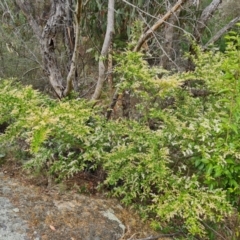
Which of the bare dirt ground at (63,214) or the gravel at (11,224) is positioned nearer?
the gravel at (11,224)

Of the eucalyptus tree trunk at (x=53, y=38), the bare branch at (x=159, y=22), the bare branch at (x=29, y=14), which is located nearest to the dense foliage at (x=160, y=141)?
the bare branch at (x=159, y=22)

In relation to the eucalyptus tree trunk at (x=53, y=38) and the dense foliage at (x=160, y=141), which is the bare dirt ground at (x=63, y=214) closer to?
the dense foliage at (x=160, y=141)

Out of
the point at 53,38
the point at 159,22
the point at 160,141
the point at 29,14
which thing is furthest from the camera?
the point at 29,14

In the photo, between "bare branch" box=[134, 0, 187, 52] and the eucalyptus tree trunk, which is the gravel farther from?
"bare branch" box=[134, 0, 187, 52]

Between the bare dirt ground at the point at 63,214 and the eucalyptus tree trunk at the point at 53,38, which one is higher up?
the eucalyptus tree trunk at the point at 53,38

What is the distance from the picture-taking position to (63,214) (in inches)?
97.7

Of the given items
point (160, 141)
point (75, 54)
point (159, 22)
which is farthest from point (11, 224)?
point (159, 22)

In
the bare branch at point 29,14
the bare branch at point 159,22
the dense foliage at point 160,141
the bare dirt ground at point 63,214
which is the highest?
the bare branch at point 159,22

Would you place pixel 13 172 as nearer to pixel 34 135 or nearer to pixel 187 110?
pixel 34 135

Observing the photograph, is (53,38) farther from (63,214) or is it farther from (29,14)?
(63,214)

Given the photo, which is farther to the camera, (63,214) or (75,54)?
(75,54)

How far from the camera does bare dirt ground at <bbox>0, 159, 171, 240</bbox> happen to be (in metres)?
2.30

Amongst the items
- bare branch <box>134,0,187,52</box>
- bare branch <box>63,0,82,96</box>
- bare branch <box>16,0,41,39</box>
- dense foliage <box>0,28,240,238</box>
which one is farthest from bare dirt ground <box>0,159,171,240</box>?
bare branch <box>16,0,41,39</box>

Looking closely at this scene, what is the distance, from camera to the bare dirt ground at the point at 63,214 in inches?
90.6
